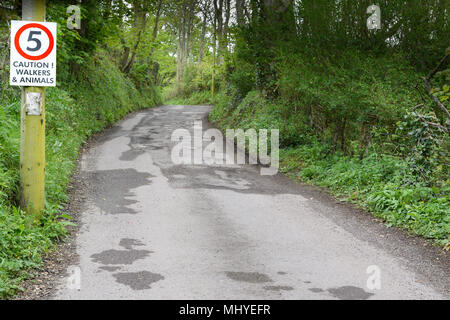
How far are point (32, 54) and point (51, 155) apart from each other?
415cm

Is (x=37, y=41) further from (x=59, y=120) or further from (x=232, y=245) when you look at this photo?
(x=59, y=120)

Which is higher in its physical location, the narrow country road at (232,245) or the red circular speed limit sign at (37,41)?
the red circular speed limit sign at (37,41)

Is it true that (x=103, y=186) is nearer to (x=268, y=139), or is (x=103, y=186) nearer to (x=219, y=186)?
(x=219, y=186)

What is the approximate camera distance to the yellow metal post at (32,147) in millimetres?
6742

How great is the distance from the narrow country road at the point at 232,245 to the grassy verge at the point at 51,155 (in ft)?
1.83

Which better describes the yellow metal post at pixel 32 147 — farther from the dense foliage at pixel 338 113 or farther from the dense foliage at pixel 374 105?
the dense foliage at pixel 374 105

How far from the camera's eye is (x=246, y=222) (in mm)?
8008

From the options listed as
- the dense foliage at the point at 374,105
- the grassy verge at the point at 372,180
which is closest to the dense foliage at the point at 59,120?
the grassy verge at the point at 372,180

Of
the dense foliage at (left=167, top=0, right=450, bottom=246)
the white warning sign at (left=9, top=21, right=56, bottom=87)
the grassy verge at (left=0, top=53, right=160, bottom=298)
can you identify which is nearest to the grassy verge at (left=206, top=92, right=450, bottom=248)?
the dense foliage at (left=167, top=0, right=450, bottom=246)

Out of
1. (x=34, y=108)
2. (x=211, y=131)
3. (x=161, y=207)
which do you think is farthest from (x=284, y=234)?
(x=211, y=131)

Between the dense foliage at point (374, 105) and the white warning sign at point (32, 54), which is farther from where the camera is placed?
the dense foliage at point (374, 105)
